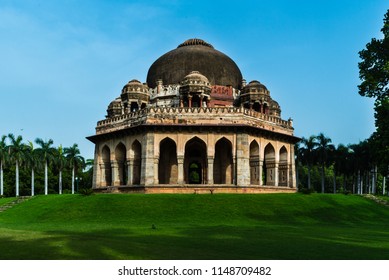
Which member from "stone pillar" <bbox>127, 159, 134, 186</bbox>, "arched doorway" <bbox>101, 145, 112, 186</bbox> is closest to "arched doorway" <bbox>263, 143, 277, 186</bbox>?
"stone pillar" <bbox>127, 159, 134, 186</bbox>

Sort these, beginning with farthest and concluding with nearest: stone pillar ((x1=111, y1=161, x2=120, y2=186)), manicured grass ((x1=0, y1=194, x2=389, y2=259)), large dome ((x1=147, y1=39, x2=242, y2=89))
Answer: large dome ((x1=147, y1=39, x2=242, y2=89)) → stone pillar ((x1=111, y1=161, x2=120, y2=186)) → manicured grass ((x1=0, y1=194, x2=389, y2=259))

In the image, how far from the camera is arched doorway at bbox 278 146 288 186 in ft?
141

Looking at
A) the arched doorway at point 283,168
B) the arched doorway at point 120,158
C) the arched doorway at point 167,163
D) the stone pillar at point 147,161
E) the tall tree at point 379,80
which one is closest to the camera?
the tall tree at point 379,80

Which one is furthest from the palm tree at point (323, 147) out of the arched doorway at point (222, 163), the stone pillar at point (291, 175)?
the arched doorway at point (222, 163)

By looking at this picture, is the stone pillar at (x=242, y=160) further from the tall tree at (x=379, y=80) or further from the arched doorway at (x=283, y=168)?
the tall tree at (x=379, y=80)

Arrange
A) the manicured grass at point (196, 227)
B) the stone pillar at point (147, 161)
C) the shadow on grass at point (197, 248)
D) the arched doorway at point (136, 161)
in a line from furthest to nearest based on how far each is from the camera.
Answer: the arched doorway at point (136, 161) → the stone pillar at point (147, 161) → the manicured grass at point (196, 227) → the shadow on grass at point (197, 248)

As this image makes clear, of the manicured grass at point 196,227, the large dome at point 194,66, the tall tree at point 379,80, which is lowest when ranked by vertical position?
the manicured grass at point 196,227

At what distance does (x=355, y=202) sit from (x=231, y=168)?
11300 mm

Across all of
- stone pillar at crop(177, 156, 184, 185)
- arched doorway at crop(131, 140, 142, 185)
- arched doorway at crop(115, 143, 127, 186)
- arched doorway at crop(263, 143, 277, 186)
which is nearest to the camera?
stone pillar at crop(177, 156, 184, 185)

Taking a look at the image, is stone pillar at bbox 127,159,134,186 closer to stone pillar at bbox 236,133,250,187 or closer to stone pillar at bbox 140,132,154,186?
stone pillar at bbox 140,132,154,186

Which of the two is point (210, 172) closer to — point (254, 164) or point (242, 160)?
point (242, 160)

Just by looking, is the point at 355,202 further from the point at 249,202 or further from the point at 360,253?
the point at 360,253

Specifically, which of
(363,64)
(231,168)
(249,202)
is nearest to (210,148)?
(231,168)

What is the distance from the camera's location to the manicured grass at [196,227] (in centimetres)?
1209
